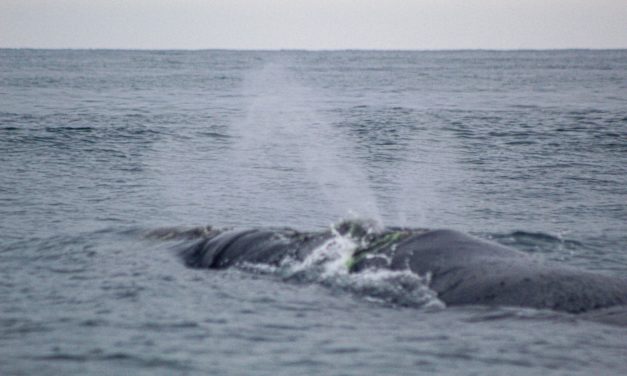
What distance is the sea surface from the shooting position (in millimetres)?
8828

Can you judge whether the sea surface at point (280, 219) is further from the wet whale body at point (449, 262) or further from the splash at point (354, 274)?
the wet whale body at point (449, 262)

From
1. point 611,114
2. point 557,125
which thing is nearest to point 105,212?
point 557,125

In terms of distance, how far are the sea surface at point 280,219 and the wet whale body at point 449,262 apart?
16.8 inches

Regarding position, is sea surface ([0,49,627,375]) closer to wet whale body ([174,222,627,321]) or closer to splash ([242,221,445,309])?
splash ([242,221,445,309])

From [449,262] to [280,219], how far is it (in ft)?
21.8

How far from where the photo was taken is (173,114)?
43062 mm

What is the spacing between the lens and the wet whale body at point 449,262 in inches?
414

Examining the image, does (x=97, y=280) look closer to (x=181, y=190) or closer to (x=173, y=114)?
(x=181, y=190)

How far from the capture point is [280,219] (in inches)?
692

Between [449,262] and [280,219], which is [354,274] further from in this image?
[280,219]

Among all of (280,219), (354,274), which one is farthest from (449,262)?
(280,219)

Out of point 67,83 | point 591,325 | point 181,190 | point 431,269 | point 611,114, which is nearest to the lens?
point 591,325

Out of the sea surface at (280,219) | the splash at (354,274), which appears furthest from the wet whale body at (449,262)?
the sea surface at (280,219)

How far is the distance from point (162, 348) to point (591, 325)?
5.13m
